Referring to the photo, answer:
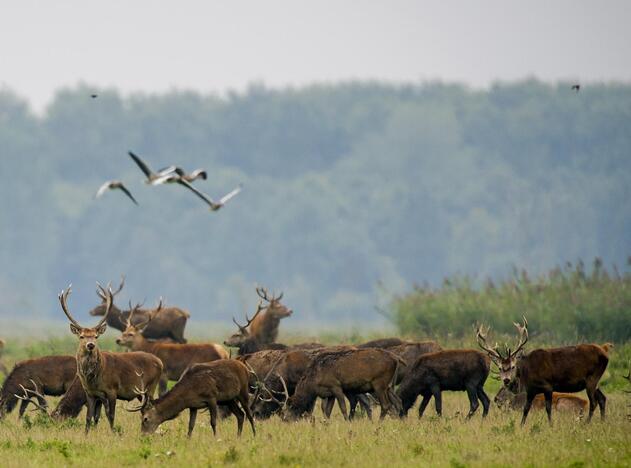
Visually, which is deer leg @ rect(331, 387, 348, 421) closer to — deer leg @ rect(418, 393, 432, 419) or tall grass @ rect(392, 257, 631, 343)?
deer leg @ rect(418, 393, 432, 419)

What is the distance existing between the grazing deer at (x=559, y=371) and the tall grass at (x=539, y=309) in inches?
396

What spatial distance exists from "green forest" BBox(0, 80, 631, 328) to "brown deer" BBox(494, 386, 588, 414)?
57463 mm

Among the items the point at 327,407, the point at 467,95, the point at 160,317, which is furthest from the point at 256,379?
the point at 467,95

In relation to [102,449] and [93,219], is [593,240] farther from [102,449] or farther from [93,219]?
[102,449]

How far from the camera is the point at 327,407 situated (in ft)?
62.7

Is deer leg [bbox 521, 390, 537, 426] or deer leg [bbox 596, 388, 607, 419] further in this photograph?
deer leg [bbox 596, 388, 607, 419]

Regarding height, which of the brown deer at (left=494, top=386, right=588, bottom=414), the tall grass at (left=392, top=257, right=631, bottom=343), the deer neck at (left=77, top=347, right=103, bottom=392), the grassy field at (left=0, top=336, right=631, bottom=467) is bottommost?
the grassy field at (left=0, top=336, right=631, bottom=467)

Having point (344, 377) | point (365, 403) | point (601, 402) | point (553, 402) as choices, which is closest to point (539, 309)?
point (553, 402)

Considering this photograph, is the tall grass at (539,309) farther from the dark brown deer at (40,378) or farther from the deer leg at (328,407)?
the dark brown deer at (40,378)

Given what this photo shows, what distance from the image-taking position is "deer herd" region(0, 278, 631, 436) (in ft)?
56.0

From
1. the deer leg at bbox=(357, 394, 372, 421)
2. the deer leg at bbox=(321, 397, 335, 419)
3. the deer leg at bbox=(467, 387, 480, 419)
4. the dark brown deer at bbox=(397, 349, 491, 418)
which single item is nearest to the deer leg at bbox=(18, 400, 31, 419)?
the deer leg at bbox=(321, 397, 335, 419)

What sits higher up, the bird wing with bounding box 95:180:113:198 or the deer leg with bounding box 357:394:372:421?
the bird wing with bounding box 95:180:113:198

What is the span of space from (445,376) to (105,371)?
183 inches

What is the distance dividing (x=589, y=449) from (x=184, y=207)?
7320 cm
